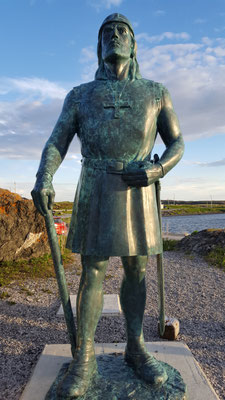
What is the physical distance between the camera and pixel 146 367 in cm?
245

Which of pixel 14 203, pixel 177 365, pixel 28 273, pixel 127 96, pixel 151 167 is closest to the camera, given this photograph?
pixel 151 167

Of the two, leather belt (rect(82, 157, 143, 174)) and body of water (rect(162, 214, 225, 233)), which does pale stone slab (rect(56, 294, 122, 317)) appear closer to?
leather belt (rect(82, 157, 143, 174))

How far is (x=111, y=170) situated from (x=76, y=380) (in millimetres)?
1500

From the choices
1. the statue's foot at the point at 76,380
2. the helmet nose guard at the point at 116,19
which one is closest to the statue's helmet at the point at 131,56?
the helmet nose guard at the point at 116,19

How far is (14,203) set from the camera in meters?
8.23

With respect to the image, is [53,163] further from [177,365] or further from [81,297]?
[177,365]

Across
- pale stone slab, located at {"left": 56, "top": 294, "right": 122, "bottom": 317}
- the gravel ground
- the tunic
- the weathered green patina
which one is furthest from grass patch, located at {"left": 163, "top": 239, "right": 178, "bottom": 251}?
the tunic

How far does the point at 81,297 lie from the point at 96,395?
2.22 ft

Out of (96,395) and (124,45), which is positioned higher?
(124,45)

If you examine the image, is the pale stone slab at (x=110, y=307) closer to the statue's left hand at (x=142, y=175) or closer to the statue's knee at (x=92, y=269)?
the statue's knee at (x=92, y=269)

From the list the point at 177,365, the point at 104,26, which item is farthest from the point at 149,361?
the point at 104,26

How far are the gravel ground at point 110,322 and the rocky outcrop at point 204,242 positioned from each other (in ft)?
7.01

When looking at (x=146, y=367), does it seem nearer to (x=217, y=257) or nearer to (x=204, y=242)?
(x=217, y=257)

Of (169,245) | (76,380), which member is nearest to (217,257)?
(169,245)
